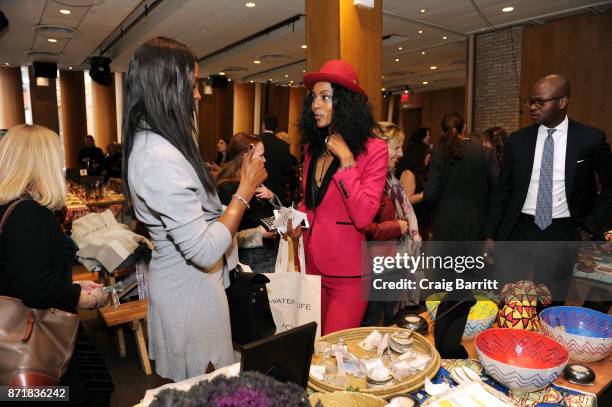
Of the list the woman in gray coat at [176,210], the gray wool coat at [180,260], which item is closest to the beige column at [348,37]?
the woman in gray coat at [176,210]

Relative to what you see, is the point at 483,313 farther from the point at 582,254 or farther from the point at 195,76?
the point at 582,254

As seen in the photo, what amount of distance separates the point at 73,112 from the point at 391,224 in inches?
511

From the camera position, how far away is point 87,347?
5.75ft

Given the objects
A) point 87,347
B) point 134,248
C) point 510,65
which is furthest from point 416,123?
point 87,347

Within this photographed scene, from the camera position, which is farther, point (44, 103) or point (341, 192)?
point (44, 103)

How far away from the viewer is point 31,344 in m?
1.41

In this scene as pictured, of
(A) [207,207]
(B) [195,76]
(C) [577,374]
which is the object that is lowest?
(C) [577,374]

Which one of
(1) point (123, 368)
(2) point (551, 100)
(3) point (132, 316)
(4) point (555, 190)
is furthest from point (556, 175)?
(1) point (123, 368)

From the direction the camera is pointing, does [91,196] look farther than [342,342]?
Yes

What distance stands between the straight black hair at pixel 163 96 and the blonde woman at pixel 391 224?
102cm

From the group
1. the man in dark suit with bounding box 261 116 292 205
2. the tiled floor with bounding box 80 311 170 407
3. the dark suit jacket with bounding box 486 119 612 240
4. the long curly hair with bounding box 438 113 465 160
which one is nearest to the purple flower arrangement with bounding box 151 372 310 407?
the tiled floor with bounding box 80 311 170 407

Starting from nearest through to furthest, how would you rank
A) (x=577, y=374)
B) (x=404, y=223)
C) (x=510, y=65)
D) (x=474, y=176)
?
1. (x=577, y=374)
2. (x=404, y=223)
3. (x=474, y=176)
4. (x=510, y=65)

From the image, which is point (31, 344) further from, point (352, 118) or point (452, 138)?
point (452, 138)

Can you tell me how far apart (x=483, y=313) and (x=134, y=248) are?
8.79 feet
